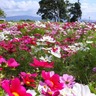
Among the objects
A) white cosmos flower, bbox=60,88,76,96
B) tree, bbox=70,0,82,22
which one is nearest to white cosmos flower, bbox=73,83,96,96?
white cosmos flower, bbox=60,88,76,96

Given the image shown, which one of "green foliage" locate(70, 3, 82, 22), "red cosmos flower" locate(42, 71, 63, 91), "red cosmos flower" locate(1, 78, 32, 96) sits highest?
"red cosmos flower" locate(1, 78, 32, 96)

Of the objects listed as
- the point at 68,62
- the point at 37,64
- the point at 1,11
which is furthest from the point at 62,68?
the point at 1,11

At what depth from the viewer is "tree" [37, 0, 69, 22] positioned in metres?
70.3

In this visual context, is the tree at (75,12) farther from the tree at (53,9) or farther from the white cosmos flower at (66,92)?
the white cosmos flower at (66,92)

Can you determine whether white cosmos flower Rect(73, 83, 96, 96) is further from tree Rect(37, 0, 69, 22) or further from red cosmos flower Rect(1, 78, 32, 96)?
tree Rect(37, 0, 69, 22)

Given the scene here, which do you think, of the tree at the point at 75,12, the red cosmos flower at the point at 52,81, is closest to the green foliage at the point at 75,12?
the tree at the point at 75,12

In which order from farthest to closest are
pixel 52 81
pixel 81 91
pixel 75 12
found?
pixel 75 12
pixel 52 81
pixel 81 91

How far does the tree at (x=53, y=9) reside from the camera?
70.3 m

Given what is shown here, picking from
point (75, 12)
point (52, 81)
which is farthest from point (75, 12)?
point (52, 81)

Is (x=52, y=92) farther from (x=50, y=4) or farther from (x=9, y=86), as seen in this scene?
(x=50, y=4)

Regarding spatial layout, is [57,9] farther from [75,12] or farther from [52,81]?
[52,81]

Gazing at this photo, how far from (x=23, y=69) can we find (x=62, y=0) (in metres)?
66.8

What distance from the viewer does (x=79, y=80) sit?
4.23 meters

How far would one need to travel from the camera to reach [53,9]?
7138 centimetres
